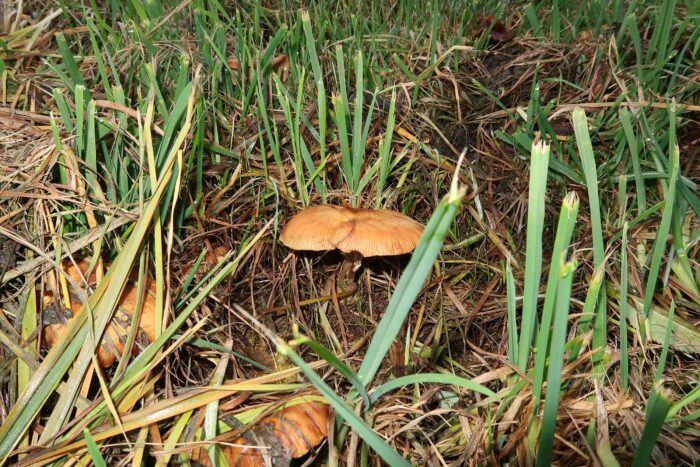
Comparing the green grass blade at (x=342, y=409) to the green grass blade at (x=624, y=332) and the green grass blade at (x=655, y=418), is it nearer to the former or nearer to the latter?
the green grass blade at (x=655, y=418)

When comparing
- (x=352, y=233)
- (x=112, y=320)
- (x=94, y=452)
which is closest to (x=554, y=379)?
(x=352, y=233)

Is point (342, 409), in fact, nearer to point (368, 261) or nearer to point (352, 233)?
point (352, 233)

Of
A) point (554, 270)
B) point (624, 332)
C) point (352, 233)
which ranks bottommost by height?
point (624, 332)

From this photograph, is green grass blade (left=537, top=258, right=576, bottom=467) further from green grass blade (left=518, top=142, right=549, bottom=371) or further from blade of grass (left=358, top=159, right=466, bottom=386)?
blade of grass (left=358, top=159, right=466, bottom=386)

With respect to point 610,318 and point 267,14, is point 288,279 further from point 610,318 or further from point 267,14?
point 267,14

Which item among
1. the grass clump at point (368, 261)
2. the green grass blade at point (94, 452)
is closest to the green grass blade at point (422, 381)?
the grass clump at point (368, 261)

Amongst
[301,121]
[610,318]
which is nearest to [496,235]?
[610,318]
